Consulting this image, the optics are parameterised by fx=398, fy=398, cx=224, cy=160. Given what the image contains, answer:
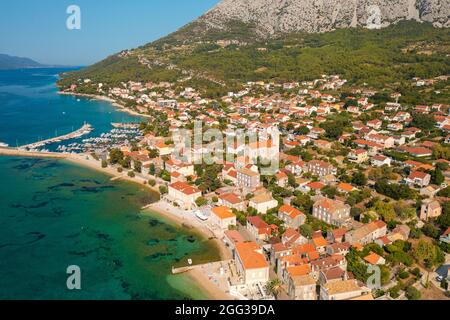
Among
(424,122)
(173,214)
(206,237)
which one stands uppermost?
(424,122)

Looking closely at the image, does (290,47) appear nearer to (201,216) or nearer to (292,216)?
(201,216)

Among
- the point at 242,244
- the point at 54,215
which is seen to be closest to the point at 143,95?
the point at 54,215

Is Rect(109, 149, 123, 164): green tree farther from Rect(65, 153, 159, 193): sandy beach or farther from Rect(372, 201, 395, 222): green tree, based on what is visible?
Rect(372, 201, 395, 222): green tree

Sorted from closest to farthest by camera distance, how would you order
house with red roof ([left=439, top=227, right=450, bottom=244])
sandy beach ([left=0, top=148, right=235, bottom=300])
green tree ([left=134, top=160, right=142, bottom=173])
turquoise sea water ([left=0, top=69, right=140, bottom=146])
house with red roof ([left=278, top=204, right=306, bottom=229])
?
sandy beach ([left=0, top=148, right=235, bottom=300]) → house with red roof ([left=439, top=227, right=450, bottom=244]) → house with red roof ([left=278, top=204, right=306, bottom=229]) → green tree ([left=134, top=160, right=142, bottom=173]) → turquoise sea water ([left=0, top=69, right=140, bottom=146])

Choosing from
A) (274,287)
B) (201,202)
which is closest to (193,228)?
(201,202)

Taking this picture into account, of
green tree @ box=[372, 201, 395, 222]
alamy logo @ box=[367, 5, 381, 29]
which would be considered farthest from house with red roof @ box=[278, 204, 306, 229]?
alamy logo @ box=[367, 5, 381, 29]

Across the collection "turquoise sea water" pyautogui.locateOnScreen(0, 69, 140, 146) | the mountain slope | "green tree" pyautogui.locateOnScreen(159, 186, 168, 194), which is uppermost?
the mountain slope
